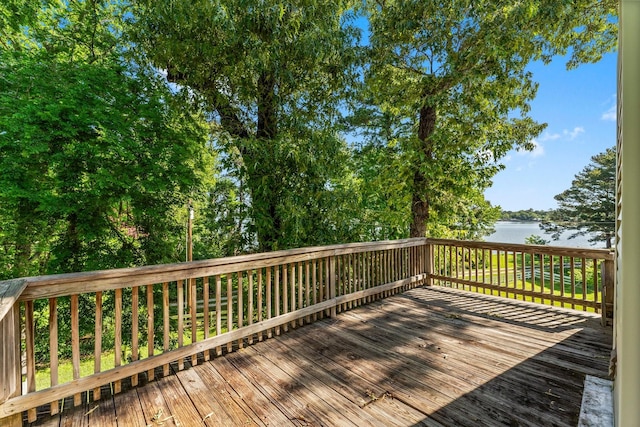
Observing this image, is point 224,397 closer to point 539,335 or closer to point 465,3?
point 539,335

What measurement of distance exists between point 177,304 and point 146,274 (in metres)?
0.94

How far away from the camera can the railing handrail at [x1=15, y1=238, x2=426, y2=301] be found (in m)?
1.94

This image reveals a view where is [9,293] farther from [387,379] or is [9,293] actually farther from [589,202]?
[589,202]

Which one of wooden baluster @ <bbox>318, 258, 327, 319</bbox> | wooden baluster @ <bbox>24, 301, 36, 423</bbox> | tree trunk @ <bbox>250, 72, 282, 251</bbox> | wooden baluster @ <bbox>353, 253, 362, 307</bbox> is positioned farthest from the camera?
tree trunk @ <bbox>250, 72, 282, 251</bbox>

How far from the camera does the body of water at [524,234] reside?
1530 centimetres

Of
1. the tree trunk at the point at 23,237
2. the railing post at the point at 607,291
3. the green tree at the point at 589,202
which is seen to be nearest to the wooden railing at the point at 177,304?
the tree trunk at the point at 23,237

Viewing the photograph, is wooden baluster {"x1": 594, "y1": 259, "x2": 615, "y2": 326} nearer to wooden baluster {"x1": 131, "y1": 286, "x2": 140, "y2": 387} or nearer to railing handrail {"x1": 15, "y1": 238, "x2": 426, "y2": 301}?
railing handrail {"x1": 15, "y1": 238, "x2": 426, "y2": 301}

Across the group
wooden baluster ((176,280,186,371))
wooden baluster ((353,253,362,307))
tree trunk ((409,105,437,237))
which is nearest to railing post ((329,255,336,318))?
wooden baluster ((353,253,362,307))

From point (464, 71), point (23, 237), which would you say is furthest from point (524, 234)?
point (23, 237)

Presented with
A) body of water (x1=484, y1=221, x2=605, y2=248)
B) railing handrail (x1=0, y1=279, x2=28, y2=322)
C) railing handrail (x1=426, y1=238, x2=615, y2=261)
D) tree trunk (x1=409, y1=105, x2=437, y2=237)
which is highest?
tree trunk (x1=409, y1=105, x2=437, y2=237)

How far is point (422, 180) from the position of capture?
242 inches

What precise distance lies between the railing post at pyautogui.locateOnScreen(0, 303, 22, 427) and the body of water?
16.1 metres

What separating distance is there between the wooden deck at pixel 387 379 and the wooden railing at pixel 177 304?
6.4 inches

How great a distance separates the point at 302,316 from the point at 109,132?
440cm
